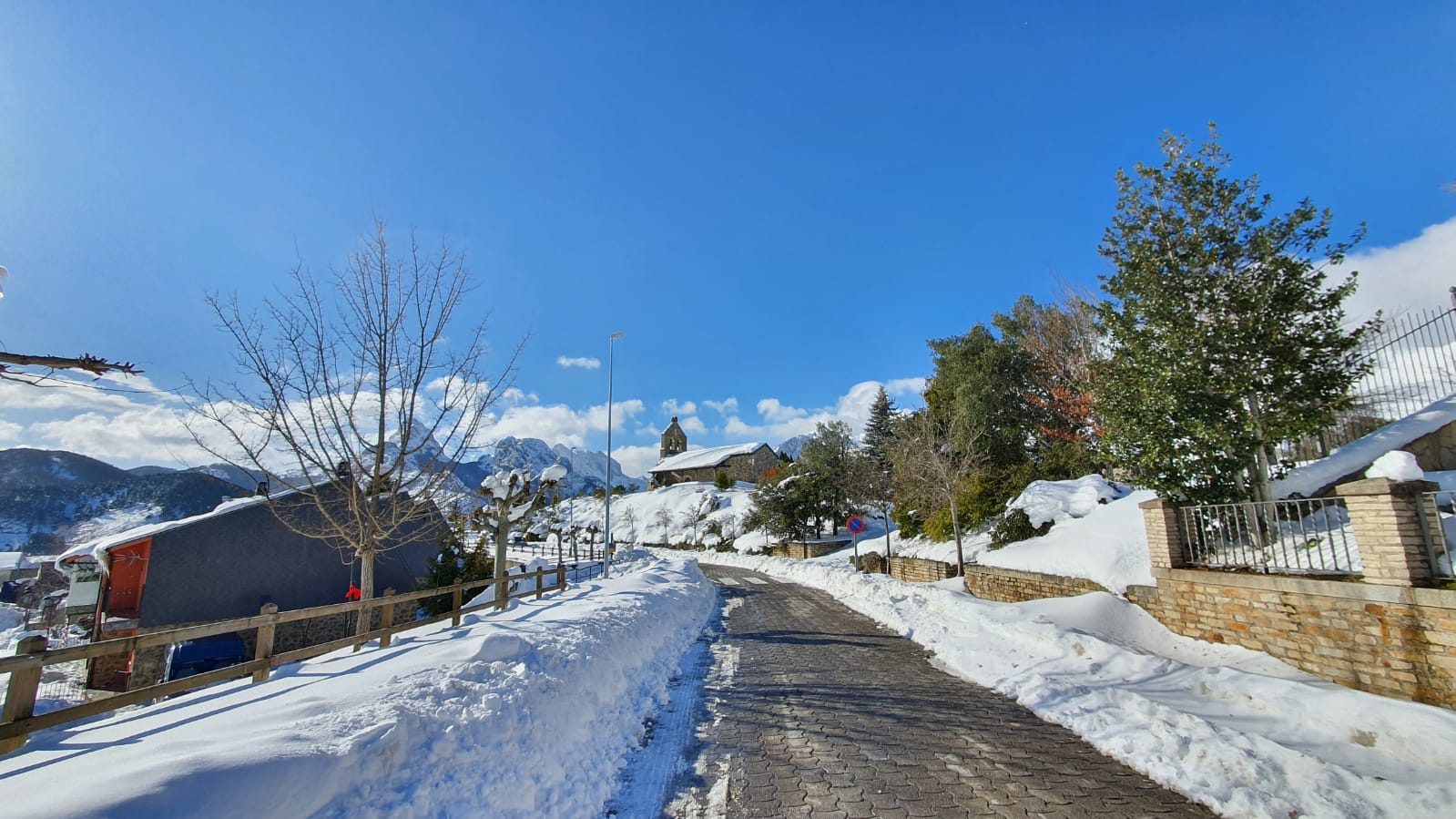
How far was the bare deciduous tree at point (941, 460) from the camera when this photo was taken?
803 inches

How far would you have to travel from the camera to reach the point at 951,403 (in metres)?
28.1

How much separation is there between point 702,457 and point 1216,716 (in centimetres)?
9252

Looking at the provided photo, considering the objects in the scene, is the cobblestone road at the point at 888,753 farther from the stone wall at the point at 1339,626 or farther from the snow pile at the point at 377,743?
the stone wall at the point at 1339,626

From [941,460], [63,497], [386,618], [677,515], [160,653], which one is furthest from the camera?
[677,515]

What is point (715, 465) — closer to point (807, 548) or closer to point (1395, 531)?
point (807, 548)

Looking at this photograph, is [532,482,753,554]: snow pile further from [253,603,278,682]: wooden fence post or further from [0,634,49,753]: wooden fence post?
[0,634,49,753]: wooden fence post

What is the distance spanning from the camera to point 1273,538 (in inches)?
317

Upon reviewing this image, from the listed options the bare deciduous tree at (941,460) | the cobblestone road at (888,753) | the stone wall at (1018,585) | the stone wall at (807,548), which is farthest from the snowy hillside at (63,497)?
the cobblestone road at (888,753)

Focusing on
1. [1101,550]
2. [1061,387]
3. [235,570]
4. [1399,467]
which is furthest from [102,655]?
[1061,387]

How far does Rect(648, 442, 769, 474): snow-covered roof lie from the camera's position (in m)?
93.1

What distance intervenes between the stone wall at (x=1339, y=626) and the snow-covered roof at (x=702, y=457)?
82839 millimetres

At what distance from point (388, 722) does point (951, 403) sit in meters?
27.1

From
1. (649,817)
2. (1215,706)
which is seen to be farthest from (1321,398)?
(649,817)

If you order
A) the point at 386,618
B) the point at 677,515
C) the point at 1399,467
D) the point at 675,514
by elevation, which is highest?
the point at 675,514
